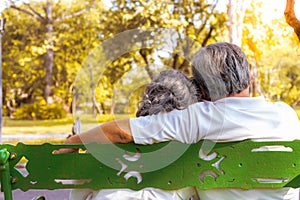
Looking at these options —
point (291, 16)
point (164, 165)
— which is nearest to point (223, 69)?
point (164, 165)

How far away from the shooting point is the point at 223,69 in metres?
2.30

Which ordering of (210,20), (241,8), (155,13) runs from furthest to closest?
(210,20) → (155,13) → (241,8)

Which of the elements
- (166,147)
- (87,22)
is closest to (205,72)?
(166,147)

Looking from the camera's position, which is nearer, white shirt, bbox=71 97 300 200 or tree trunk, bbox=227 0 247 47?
white shirt, bbox=71 97 300 200

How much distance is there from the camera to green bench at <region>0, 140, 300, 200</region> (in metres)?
2.24

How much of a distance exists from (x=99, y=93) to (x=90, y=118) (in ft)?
0.67

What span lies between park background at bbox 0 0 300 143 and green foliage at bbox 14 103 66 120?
5cm

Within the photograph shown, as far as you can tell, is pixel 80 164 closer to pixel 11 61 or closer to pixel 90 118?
pixel 90 118

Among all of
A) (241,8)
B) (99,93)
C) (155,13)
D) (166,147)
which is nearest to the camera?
(166,147)

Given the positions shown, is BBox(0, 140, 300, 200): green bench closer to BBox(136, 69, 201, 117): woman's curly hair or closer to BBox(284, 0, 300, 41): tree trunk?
BBox(136, 69, 201, 117): woman's curly hair

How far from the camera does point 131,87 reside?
262cm

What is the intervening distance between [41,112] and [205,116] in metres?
25.1

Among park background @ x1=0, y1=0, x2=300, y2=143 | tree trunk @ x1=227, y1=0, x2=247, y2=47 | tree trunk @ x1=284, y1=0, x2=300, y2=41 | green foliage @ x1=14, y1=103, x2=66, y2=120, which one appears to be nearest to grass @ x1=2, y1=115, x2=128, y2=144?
park background @ x1=0, y1=0, x2=300, y2=143

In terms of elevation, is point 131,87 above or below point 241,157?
above
